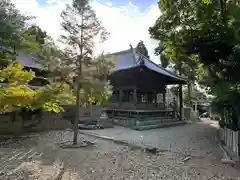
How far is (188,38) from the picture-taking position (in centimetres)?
969

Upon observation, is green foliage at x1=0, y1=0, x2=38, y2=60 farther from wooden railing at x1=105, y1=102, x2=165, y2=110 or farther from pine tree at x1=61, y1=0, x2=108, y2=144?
wooden railing at x1=105, y1=102, x2=165, y2=110

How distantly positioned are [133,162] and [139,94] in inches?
525

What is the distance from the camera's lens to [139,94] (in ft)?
64.4

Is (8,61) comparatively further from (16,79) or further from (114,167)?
(114,167)

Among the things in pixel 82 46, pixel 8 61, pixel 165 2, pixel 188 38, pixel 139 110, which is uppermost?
pixel 165 2

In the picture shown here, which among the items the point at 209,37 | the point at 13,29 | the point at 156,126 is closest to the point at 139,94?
the point at 156,126

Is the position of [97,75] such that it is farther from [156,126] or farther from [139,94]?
[139,94]

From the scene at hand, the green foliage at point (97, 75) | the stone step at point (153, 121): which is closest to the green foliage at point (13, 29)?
the green foliage at point (97, 75)

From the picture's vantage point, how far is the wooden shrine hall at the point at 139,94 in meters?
15.9

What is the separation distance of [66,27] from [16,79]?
2.75 metres

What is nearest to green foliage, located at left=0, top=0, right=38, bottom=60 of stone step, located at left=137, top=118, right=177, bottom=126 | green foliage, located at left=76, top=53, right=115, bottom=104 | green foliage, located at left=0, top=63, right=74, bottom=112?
green foliage, located at left=0, top=63, right=74, bottom=112

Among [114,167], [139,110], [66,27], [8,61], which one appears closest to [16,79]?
[8,61]

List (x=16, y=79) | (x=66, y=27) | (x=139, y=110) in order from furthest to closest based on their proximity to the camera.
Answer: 1. (x=139, y=110)
2. (x=66, y=27)
3. (x=16, y=79)

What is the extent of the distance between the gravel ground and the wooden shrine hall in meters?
6.61
